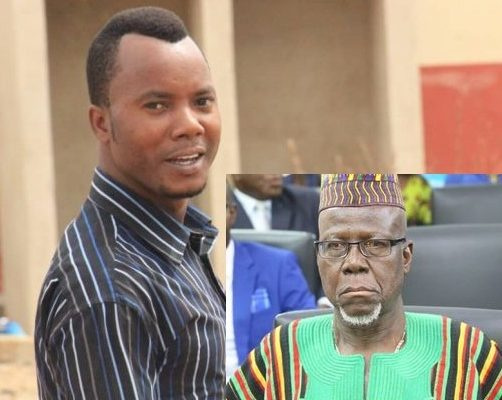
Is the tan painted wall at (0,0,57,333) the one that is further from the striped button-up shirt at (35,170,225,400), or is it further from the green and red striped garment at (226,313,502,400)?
the striped button-up shirt at (35,170,225,400)

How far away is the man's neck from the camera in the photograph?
237 centimetres

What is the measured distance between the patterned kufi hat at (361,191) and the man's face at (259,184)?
0.71ft

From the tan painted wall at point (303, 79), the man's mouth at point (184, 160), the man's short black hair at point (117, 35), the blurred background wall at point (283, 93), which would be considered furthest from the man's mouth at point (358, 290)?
the tan painted wall at point (303, 79)

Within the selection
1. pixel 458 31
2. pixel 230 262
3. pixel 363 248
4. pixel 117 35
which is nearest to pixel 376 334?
pixel 363 248

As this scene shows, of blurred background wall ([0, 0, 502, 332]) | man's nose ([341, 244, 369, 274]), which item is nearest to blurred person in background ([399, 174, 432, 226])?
man's nose ([341, 244, 369, 274])

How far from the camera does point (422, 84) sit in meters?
12.6

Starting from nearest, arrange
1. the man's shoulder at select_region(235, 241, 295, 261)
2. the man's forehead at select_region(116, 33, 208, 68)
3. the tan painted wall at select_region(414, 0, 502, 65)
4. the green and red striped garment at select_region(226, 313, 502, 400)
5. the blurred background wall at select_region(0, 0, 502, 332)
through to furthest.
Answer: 1. the man's forehead at select_region(116, 33, 208, 68)
2. the green and red striped garment at select_region(226, 313, 502, 400)
3. the man's shoulder at select_region(235, 241, 295, 261)
4. the blurred background wall at select_region(0, 0, 502, 332)
5. the tan painted wall at select_region(414, 0, 502, 65)

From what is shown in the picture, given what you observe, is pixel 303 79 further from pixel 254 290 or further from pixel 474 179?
pixel 254 290

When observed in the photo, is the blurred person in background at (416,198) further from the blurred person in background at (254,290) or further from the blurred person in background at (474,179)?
the blurred person in background at (254,290)

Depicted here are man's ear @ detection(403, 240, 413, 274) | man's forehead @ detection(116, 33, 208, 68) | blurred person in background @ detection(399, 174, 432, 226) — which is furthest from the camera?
blurred person in background @ detection(399, 174, 432, 226)

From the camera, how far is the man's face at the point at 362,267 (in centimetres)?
237

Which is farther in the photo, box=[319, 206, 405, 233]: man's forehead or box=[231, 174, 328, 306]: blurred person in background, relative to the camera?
box=[231, 174, 328, 306]: blurred person in background

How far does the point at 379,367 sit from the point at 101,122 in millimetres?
572

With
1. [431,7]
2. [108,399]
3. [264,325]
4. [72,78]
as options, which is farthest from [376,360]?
[431,7]
